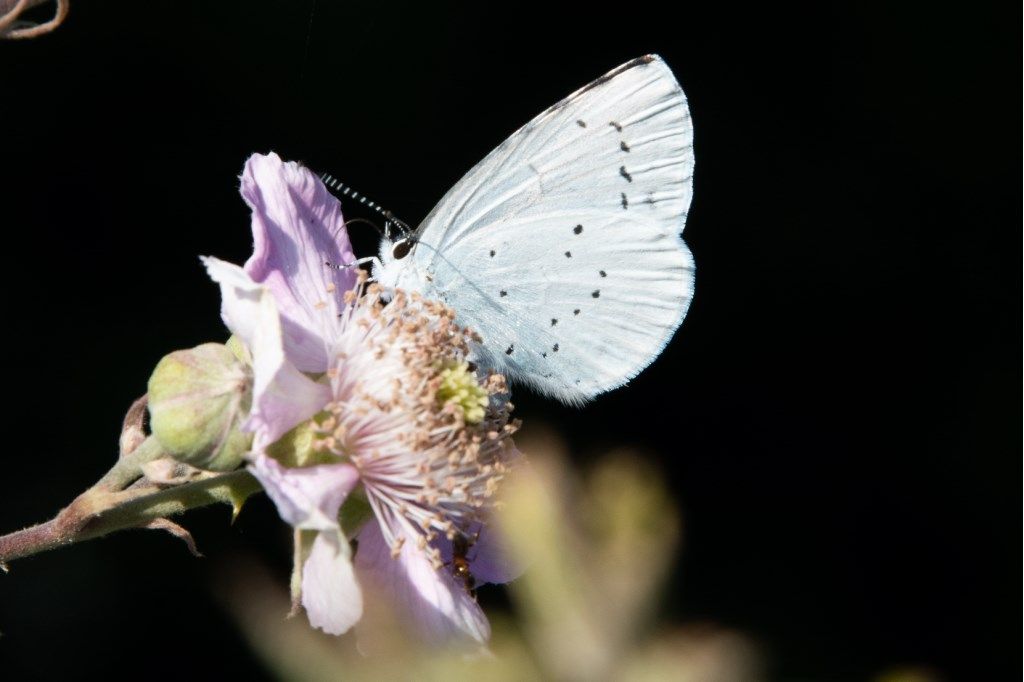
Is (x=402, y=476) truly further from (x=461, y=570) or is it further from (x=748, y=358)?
Result: (x=748, y=358)

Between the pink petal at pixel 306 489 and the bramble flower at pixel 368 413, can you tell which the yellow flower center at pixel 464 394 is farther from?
the pink petal at pixel 306 489

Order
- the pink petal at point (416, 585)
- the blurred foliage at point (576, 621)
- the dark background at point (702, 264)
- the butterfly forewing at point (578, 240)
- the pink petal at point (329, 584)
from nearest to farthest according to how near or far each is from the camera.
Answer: the blurred foliage at point (576, 621) < the pink petal at point (329, 584) < the pink petal at point (416, 585) < the butterfly forewing at point (578, 240) < the dark background at point (702, 264)

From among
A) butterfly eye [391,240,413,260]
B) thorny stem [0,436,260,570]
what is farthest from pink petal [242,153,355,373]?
thorny stem [0,436,260,570]

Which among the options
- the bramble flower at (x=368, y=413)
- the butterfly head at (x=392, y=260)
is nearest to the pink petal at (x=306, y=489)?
the bramble flower at (x=368, y=413)

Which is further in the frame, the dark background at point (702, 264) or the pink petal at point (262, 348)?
the dark background at point (702, 264)

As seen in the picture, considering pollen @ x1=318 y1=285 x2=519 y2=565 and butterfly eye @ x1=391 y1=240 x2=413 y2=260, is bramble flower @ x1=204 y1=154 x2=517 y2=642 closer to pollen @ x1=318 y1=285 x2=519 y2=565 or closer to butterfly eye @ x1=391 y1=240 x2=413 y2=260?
pollen @ x1=318 y1=285 x2=519 y2=565

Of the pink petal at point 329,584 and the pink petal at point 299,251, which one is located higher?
the pink petal at point 299,251

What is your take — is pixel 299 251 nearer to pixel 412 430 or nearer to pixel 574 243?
pixel 412 430
